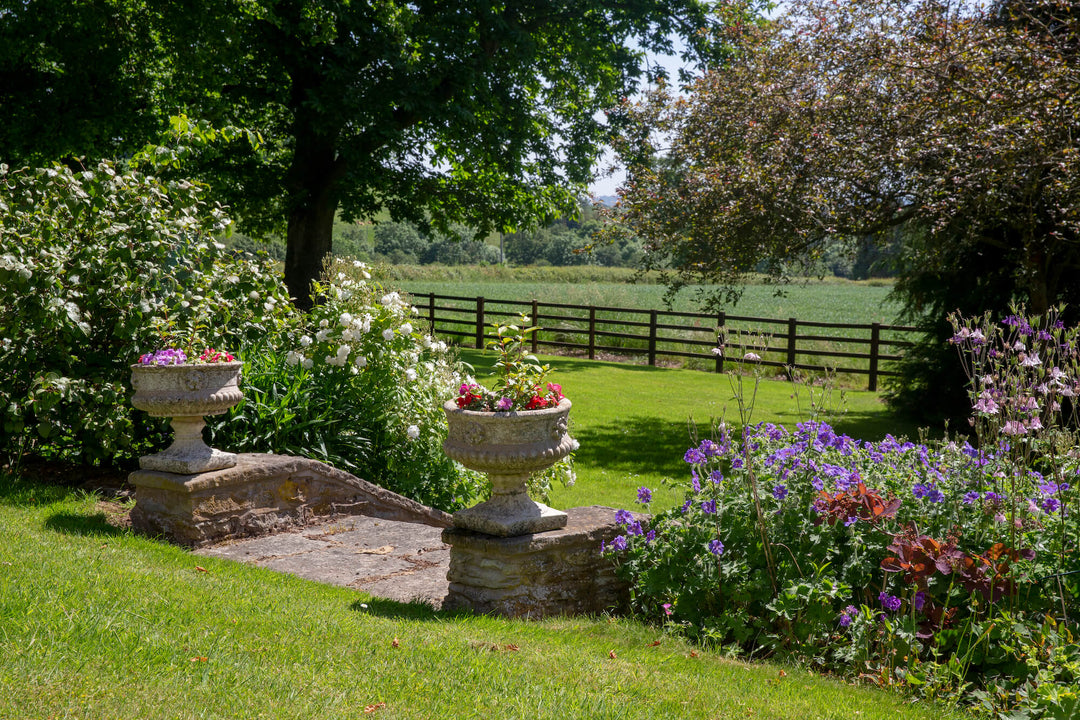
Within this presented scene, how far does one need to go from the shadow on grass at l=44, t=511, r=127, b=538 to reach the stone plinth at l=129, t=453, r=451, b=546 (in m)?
0.19

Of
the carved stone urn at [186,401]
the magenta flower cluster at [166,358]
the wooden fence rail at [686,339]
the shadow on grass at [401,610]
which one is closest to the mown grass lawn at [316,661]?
the shadow on grass at [401,610]

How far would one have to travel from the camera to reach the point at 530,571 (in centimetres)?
434

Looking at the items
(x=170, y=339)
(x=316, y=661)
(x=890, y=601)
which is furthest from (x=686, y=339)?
(x=316, y=661)

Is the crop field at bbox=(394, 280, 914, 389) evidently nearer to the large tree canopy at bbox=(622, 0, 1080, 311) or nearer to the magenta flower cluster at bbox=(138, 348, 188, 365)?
the large tree canopy at bbox=(622, 0, 1080, 311)

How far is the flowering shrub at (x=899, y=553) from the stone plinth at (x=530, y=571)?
17 cm

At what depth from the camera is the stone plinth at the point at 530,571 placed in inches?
169

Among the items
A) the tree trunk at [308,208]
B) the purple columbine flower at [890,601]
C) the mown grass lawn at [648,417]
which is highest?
the tree trunk at [308,208]

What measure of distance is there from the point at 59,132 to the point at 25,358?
8246 millimetres

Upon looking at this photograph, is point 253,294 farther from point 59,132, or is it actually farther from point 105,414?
point 59,132

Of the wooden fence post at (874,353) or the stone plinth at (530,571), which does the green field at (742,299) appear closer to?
the wooden fence post at (874,353)

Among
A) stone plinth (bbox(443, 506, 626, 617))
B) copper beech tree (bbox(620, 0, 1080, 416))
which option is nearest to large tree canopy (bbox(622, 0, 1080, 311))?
copper beech tree (bbox(620, 0, 1080, 416))

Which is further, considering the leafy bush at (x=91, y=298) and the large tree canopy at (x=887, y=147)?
the large tree canopy at (x=887, y=147)

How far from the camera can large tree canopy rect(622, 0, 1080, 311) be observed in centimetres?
823

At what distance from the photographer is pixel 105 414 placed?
592 centimetres
